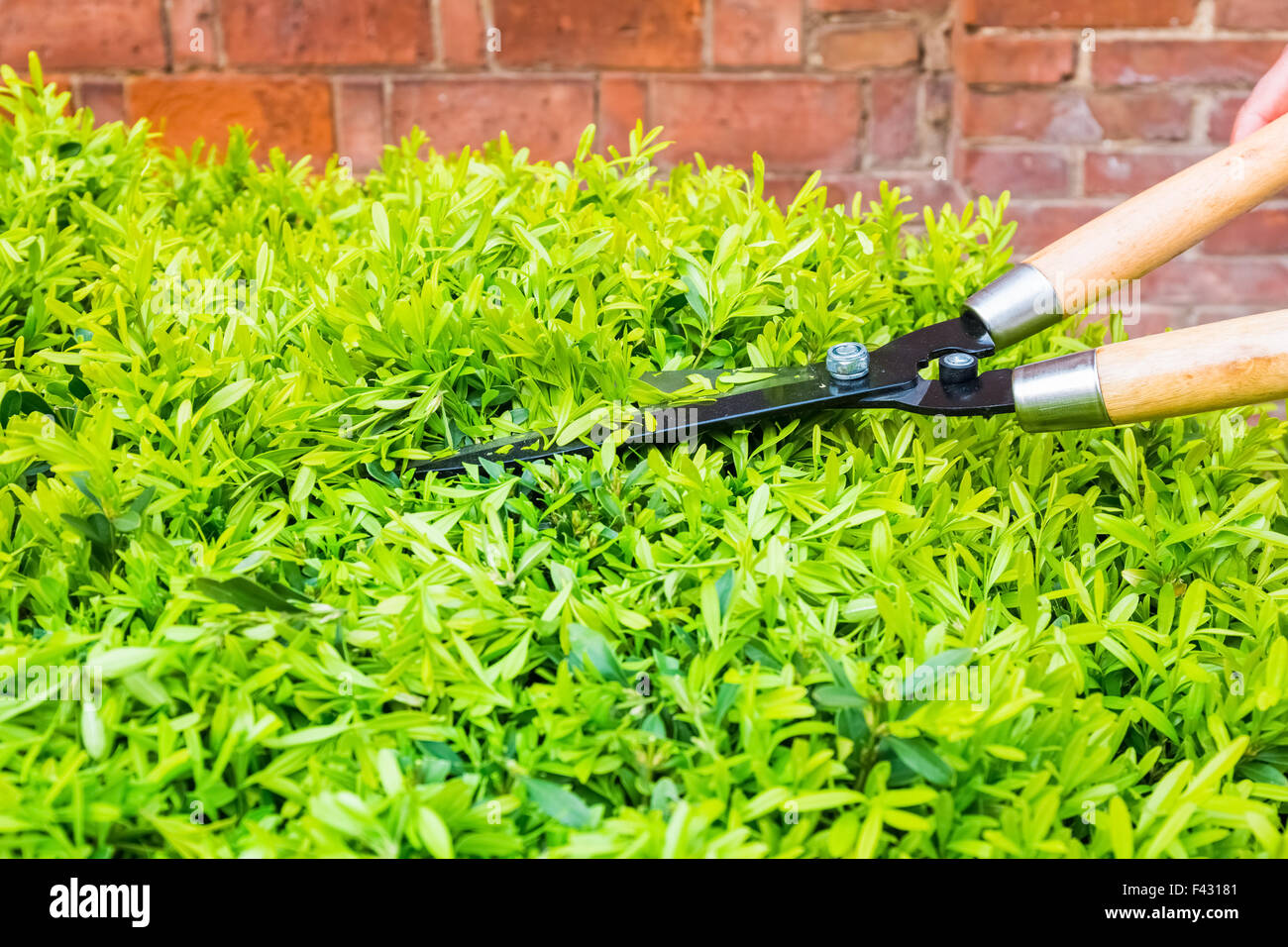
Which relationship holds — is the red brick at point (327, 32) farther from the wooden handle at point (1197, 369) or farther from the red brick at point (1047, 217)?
the wooden handle at point (1197, 369)

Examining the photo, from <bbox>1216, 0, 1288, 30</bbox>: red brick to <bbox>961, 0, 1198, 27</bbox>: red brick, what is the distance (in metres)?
0.06

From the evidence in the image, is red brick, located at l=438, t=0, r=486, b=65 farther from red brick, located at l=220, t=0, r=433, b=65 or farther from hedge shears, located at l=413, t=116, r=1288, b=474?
hedge shears, located at l=413, t=116, r=1288, b=474

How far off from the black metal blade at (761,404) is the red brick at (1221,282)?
176 centimetres

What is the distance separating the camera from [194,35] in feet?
7.36

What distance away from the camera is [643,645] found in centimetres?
70

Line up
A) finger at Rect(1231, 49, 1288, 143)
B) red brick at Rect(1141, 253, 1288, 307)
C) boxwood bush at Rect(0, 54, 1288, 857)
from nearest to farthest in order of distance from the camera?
boxwood bush at Rect(0, 54, 1288, 857) < finger at Rect(1231, 49, 1288, 143) < red brick at Rect(1141, 253, 1288, 307)

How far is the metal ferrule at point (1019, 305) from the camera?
90 cm

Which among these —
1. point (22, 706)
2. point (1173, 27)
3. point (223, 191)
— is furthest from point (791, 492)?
point (1173, 27)

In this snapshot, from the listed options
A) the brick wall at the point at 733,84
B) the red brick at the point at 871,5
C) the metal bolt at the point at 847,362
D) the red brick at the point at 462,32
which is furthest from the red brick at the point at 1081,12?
the metal bolt at the point at 847,362

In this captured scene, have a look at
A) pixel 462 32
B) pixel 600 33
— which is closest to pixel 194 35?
pixel 462 32

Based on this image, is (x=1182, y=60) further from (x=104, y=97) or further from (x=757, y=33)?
(x=104, y=97)

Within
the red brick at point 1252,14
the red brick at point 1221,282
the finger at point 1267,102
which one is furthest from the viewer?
the red brick at point 1221,282

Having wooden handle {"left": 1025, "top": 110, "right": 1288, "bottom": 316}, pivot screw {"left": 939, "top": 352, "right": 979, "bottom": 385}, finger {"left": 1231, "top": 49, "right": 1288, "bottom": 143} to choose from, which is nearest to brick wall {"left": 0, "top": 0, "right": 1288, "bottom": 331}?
finger {"left": 1231, "top": 49, "right": 1288, "bottom": 143}

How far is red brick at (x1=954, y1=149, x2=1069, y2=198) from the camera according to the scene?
2.23 meters
